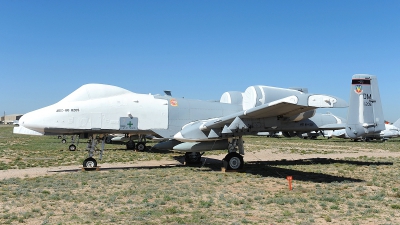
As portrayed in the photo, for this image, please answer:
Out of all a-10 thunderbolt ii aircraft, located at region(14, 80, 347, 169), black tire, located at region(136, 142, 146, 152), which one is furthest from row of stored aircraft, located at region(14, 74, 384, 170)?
black tire, located at region(136, 142, 146, 152)

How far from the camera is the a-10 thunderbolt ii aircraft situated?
580 inches

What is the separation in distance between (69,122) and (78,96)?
1295mm

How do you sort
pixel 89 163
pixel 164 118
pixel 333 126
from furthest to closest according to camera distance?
pixel 333 126 → pixel 164 118 → pixel 89 163

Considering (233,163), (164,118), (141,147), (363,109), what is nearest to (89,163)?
(164,118)

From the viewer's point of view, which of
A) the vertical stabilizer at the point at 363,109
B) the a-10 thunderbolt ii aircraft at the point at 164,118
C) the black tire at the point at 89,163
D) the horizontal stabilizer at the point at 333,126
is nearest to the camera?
the a-10 thunderbolt ii aircraft at the point at 164,118

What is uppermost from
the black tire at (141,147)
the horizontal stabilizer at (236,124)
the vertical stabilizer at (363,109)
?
the vertical stabilizer at (363,109)

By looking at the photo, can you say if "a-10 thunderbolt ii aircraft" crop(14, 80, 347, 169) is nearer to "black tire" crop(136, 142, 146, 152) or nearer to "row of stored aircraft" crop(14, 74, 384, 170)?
"row of stored aircraft" crop(14, 74, 384, 170)

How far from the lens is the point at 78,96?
1591 cm

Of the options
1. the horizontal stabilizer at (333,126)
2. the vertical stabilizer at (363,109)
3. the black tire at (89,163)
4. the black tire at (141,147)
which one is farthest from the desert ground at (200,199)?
the black tire at (141,147)

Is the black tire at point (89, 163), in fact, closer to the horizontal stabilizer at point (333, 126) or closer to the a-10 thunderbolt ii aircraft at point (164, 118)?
the a-10 thunderbolt ii aircraft at point (164, 118)

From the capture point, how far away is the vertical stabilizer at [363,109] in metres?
17.7

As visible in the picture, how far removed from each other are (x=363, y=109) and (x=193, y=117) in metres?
8.32

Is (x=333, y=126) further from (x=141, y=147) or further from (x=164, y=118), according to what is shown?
(x=141, y=147)

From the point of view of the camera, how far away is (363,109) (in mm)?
17750
